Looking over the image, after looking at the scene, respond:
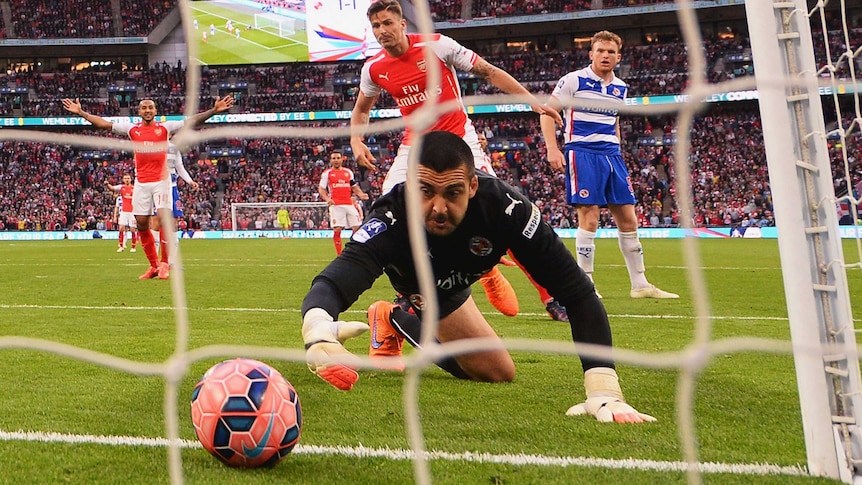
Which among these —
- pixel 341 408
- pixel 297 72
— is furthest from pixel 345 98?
pixel 341 408

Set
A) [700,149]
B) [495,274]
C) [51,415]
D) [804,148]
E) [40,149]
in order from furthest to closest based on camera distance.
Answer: [40,149]
[700,149]
[495,274]
[51,415]
[804,148]

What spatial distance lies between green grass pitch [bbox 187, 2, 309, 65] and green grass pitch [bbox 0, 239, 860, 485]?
2645 cm

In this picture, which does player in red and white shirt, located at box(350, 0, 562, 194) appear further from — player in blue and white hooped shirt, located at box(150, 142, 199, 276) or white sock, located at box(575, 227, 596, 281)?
player in blue and white hooped shirt, located at box(150, 142, 199, 276)

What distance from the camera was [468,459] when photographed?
2.24m

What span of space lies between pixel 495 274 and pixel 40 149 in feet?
93.2

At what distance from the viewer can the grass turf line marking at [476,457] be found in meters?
2.12

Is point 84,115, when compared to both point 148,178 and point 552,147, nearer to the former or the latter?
point 552,147

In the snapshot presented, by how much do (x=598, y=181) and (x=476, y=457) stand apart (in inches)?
160

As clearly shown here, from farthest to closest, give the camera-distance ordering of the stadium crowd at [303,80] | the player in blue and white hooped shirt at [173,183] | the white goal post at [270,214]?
the stadium crowd at [303,80]
the white goal post at [270,214]
the player in blue and white hooped shirt at [173,183]

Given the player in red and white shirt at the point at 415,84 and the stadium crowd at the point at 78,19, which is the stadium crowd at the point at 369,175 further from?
the player in red and white shirt at the point at 415,84

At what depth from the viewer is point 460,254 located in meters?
2.94

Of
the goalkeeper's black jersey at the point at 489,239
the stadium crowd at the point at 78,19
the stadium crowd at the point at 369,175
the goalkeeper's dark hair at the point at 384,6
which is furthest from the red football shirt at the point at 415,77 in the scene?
the stadium crowd at the point at 78,19

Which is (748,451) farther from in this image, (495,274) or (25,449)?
(495,274)

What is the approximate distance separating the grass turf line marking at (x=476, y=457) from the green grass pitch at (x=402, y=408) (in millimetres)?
19
